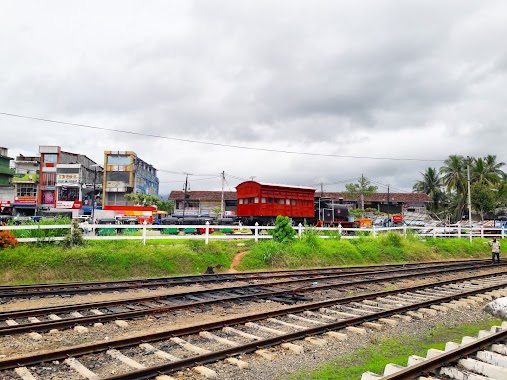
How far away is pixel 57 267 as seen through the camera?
44.1 feet

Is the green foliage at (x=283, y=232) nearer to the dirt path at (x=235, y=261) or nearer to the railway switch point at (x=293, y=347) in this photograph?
the dirt path at (x=235, y=261)

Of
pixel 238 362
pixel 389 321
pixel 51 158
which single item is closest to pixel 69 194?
pixel 51 158

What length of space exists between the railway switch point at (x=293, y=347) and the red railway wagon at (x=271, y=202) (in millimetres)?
23525

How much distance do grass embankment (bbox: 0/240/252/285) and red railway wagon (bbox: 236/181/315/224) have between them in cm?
A: 1250

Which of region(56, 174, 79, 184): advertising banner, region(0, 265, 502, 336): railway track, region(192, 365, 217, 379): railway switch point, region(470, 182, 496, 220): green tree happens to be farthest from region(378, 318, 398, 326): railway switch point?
region(56, 174, 79, 184): advertising banner

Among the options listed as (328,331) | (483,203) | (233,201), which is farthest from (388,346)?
(233,201)

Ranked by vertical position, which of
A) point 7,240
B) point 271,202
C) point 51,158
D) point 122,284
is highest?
→ point 51,158

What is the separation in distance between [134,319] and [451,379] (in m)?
5.47

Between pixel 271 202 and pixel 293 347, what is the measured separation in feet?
79.6

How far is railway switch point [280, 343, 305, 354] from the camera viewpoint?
19.6 ft

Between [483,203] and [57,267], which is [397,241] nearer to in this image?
[57,267]

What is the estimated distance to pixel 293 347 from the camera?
6.02m

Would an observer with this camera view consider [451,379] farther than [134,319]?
No

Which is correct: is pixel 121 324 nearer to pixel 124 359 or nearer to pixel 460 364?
pixel 124 359
